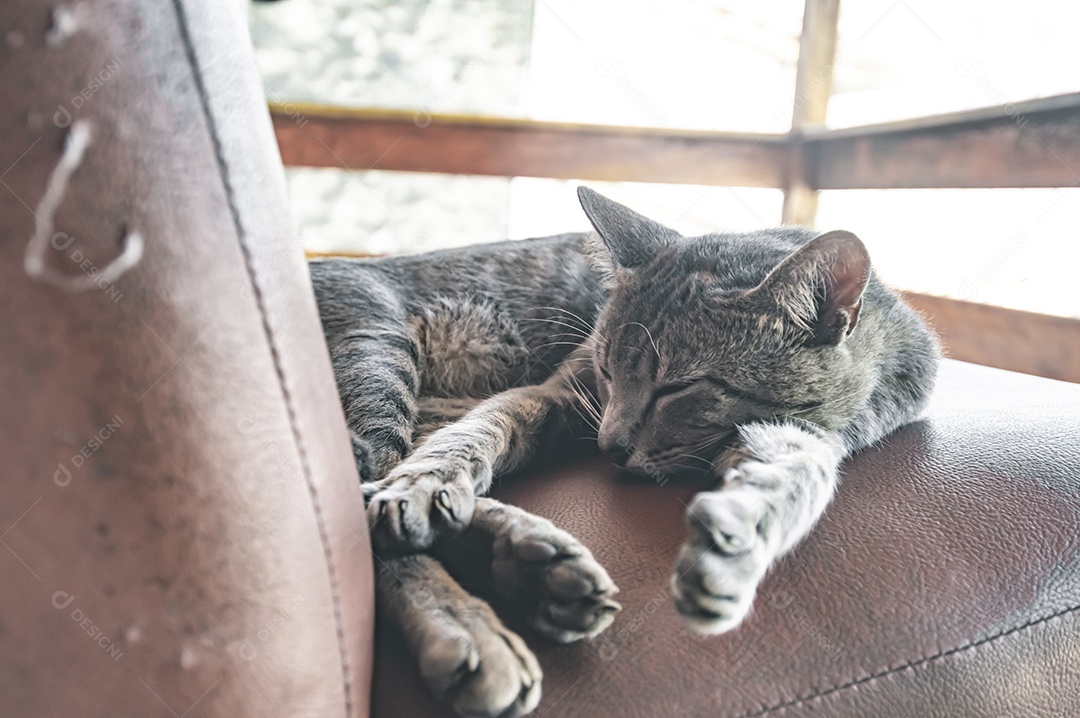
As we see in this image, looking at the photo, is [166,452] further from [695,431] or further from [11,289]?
[695,431]

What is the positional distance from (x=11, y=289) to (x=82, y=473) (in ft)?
0.36

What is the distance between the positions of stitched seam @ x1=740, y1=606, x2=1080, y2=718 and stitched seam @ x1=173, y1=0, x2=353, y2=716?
0.33 meters

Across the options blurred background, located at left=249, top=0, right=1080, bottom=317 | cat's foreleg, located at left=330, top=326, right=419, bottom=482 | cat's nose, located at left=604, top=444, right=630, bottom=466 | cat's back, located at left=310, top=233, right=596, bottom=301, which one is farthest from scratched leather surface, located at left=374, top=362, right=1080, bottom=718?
blurred background, located at left=249, top=0, right=1080, bottom=317

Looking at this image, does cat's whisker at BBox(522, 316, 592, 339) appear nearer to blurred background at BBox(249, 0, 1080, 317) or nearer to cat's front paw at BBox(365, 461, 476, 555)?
cat's front paw at BBox(365, 461, 476, 555)

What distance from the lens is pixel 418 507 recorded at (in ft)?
2.42

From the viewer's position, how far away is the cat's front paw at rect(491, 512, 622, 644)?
61 cm

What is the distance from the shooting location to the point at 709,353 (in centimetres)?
97

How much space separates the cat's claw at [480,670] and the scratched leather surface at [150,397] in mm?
121

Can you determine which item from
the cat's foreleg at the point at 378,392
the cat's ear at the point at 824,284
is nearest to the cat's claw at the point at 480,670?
the cat's foreleg at the point at 378,392

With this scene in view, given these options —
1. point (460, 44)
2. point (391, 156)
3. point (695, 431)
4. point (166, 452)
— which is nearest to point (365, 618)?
point (166, 452)

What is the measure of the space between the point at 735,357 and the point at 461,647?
1.85 ft

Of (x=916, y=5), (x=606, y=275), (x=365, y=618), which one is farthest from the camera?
(x=916, y=5)

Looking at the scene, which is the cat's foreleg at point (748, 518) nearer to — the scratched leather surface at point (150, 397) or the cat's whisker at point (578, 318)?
the scratched leather surface at point (150, 397)

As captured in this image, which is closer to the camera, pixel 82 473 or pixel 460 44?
pixel 82 473
